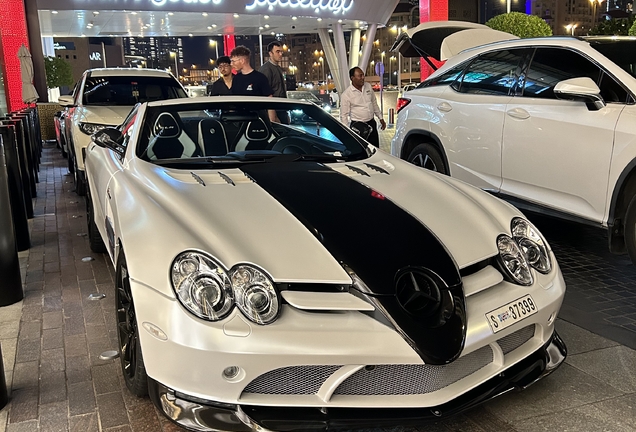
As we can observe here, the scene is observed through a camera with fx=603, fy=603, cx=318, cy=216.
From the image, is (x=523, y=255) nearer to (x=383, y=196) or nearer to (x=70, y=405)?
(x=383, y=196)

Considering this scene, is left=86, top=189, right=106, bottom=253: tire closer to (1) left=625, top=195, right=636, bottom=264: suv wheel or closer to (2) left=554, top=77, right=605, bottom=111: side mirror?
(2) left=554, top=77, right=605, bottom=111: side mirror

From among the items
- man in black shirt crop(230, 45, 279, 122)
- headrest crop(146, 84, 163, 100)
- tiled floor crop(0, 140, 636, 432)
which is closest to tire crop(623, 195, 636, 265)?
tiled floor crop(0, 140, 636, 432)

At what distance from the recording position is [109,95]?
28.3ft

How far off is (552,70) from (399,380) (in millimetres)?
3489

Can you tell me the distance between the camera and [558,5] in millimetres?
74938

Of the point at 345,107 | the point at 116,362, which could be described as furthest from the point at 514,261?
the point at 345,107

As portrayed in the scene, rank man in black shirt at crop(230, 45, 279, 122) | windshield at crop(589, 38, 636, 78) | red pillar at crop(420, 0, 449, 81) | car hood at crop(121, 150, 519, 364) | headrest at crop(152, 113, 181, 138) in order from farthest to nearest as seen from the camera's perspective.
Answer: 1. red pillar at crop(420, 0, 449, 81)
2. man in black shirt at crop(230, 45, 279, 122)
3. windshield at crop(589, 38, 636, 78)
4. headrest at crop(152, 113, 181, 138)
5. car hood at crop(121, 150, 519, 364)

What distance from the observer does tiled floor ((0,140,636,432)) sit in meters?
2.66

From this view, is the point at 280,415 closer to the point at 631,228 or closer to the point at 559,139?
the point at 631,228

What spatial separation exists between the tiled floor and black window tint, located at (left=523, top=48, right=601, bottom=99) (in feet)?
4.56

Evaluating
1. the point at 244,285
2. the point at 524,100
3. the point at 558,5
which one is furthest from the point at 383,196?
the point at 558,5

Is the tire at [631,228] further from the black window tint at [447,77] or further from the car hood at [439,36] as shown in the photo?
the car hood at [439,36]

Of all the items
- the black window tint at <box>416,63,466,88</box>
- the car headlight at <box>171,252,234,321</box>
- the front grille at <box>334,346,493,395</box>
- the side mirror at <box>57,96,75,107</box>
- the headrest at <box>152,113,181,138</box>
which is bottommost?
the front grille at <box>334,346,493,395</box>

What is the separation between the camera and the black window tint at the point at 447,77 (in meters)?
5.81
